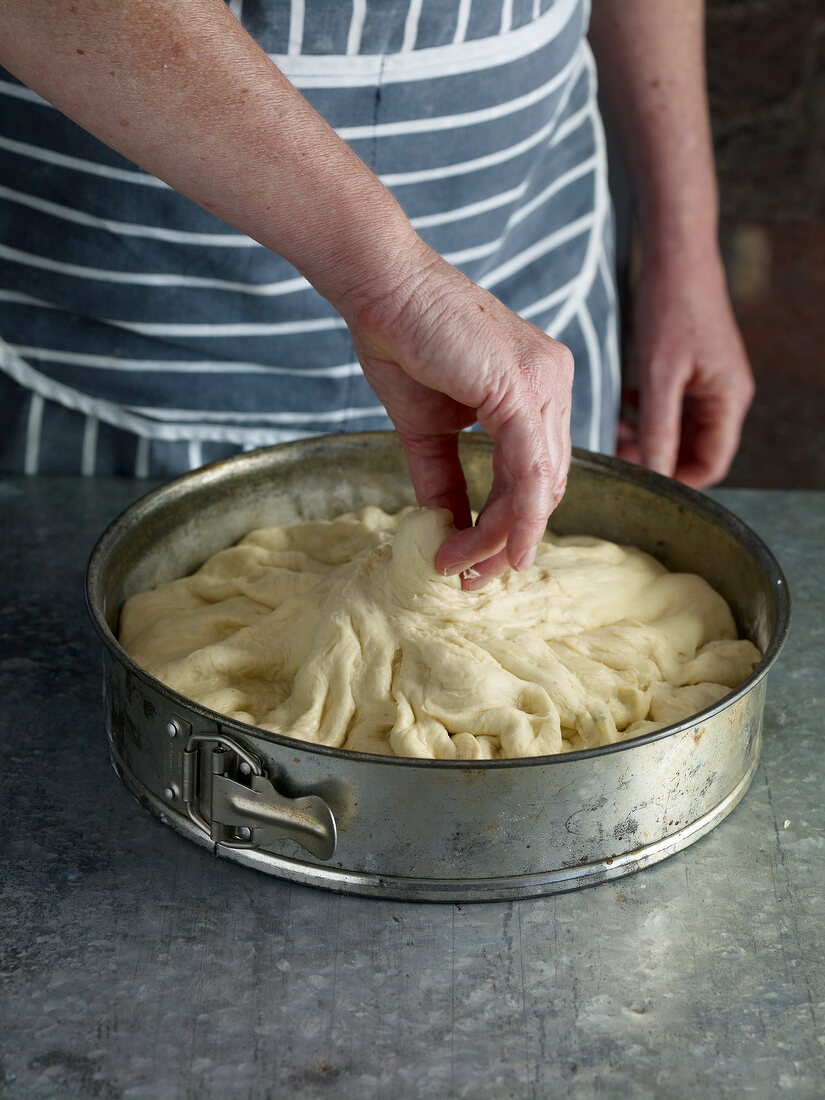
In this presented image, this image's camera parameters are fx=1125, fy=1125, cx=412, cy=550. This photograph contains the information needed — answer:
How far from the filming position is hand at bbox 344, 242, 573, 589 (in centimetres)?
93

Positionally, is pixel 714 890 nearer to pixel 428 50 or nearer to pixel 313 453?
pixel 313 453

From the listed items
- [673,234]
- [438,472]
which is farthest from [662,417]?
[438,472]

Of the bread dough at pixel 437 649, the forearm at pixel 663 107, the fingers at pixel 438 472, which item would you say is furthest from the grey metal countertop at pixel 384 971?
the forearm at pixel 663 107

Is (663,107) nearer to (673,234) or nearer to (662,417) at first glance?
(673,234)

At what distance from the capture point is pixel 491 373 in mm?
927

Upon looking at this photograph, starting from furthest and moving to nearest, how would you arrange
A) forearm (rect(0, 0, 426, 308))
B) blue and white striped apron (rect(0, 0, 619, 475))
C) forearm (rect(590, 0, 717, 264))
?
1. forearm (rect(590, 0, 717, 264))
2. blue and white striped apron (rect(0, 0, 619, 475))
3. forearm (rect(0, 0, 426, 308))

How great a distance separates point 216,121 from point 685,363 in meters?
0.97

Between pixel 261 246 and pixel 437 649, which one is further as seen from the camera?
pixel 261 246

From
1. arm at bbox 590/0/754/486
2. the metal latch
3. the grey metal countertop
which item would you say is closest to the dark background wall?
arm at bbox 590/0/754/486

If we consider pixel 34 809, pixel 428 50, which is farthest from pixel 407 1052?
pixel 428 50

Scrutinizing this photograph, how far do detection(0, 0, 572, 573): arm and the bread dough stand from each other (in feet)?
0.34

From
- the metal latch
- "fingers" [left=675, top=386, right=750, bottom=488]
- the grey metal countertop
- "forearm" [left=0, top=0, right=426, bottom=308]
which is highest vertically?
"forearm" [left=0, top=0, right=426, bottom=308]

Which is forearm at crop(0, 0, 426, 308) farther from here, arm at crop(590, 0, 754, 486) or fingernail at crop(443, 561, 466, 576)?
arm at crop(590, 0, 754, 486)

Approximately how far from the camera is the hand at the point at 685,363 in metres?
1.68
